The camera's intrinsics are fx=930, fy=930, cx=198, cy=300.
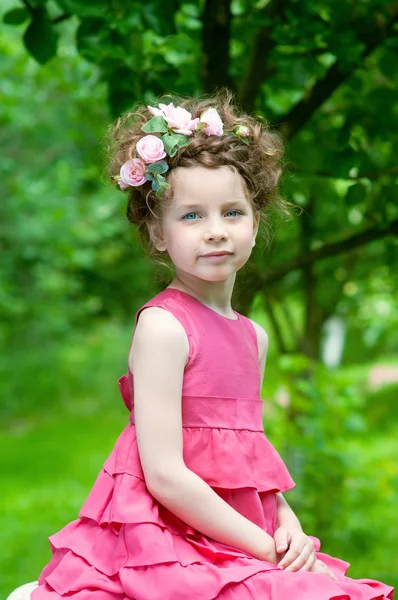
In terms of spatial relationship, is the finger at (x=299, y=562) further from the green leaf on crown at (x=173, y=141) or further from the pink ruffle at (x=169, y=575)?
the green leaf on crown at (x=173, y=141)

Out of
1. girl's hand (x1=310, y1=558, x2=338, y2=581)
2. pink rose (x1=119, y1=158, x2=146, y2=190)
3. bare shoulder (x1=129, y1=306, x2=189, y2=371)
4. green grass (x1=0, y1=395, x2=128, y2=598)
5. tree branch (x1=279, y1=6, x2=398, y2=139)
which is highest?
tree branch (x1=279, y1=6, x2=398, y2=139)

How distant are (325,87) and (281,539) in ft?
5.85

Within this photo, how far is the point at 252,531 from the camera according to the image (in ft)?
6.75

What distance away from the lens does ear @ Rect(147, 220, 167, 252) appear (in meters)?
2.23

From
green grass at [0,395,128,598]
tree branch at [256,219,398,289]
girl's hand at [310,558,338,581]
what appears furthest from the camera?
green grass at [0,395,128,598]

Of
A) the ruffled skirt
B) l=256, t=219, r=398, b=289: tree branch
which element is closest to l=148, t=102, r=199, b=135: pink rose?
the ruffled skirt

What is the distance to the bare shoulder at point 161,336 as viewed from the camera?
206 cm

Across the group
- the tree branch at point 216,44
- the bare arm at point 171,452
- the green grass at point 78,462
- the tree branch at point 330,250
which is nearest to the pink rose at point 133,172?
the bare arm at point 171,452

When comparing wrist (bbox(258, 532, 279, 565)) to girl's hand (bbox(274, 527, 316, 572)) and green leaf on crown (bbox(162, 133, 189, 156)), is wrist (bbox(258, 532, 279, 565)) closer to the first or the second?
girl's hand (bbox(274, 527, 316, 572))

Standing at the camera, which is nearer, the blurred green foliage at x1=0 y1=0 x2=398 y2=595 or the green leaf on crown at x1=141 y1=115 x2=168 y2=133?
the green leaf on crown at x1=141 y1=115 x2=168 y2=133

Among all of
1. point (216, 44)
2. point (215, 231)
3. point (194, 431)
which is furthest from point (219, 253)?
point (216, 44)

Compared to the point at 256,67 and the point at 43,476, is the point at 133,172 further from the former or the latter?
the point at 43,476

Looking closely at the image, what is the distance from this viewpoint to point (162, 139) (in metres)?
2.17

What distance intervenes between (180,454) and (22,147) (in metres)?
9.63
